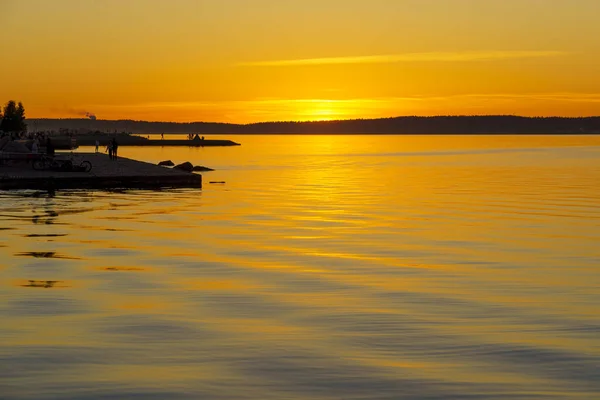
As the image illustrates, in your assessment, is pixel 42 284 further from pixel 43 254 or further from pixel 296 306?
pixel 296 306

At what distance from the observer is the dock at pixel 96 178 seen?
61391 mm


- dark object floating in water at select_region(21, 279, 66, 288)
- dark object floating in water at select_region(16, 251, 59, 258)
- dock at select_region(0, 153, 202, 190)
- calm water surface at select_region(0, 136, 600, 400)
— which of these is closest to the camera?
calm water surface at select_region(0, 136, 600, 400)

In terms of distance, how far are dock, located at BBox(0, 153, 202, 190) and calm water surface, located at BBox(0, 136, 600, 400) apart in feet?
51.7

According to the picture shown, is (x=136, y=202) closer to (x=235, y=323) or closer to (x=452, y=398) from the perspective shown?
(x=235, y=323)

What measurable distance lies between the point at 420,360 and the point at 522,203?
4114 centimetres

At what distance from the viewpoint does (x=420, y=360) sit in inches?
649

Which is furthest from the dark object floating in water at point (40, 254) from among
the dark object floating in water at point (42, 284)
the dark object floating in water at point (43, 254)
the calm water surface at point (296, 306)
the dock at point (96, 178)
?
the dock at point (96, 178)

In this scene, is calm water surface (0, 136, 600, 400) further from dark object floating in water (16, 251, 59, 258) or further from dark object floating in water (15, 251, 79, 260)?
dark object floating in water (16, 251, 59, 258)

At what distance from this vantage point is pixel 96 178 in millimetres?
63969

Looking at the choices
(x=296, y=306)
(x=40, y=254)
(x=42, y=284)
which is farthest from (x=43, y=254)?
(x=296, y=306)

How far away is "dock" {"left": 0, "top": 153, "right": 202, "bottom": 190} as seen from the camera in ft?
201

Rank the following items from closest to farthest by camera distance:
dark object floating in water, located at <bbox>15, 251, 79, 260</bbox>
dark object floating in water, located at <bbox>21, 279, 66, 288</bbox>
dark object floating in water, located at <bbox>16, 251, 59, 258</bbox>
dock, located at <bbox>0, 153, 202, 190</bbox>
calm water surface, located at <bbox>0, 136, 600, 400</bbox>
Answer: calm water surface, located at <bbox>0, 136, 600, 400</bbox> → dark object floating in water, located at <bbox>21, 279, 66, 288</bbox> → dark object floating in water, located at <bbox>15, 251, 79, 260</bbox> → dark object floating in water, located at <bbox>16, 251, 59, 258</bbox> → dock, located at <bbox>0, 153, 202, 190</bbox>

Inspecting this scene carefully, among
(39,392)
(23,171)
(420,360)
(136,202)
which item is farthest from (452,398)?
(23,171)

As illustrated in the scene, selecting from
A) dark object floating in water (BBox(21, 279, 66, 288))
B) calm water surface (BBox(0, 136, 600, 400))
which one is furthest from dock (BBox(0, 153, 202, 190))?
dark object floating in water (BBox(21, 279, 66, 288))
